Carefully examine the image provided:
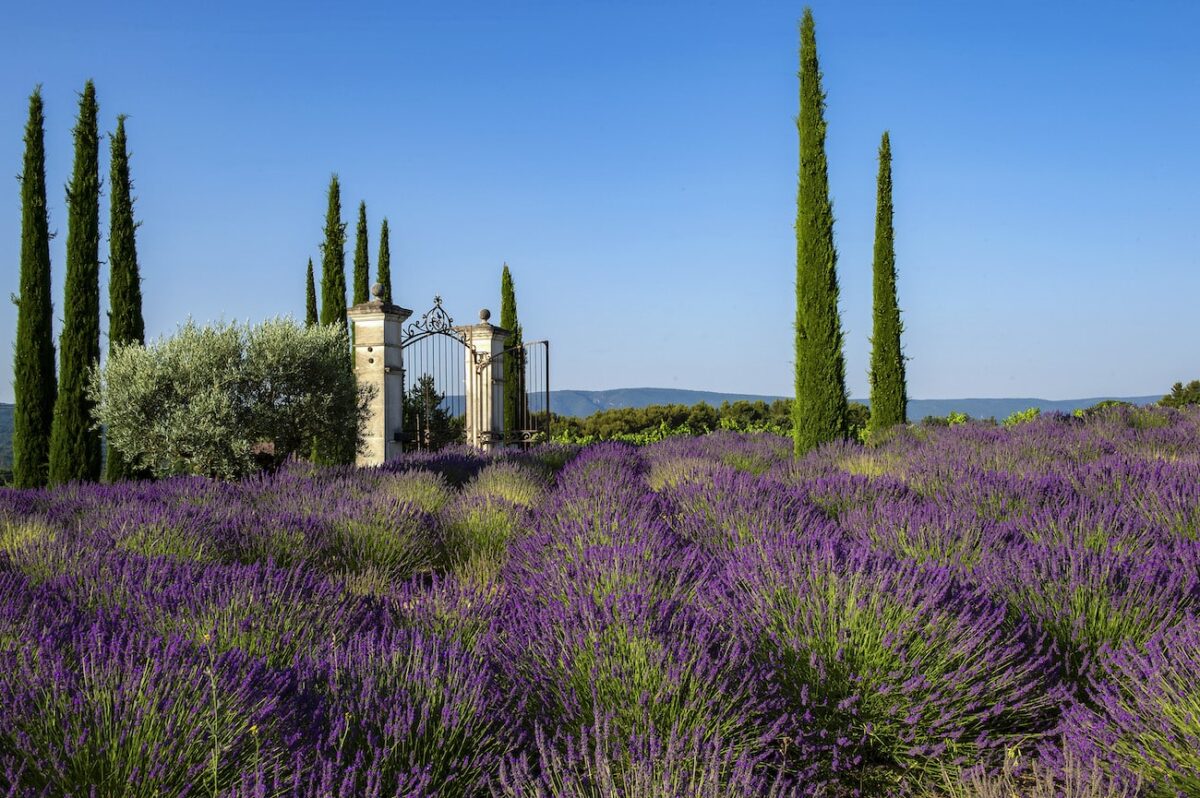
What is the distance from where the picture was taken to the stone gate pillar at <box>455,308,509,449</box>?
49.5 ft

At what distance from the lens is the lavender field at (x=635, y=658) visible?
6.83 feet

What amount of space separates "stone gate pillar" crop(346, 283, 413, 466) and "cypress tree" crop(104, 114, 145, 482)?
344 centimetres

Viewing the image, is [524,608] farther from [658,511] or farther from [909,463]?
[909,463]

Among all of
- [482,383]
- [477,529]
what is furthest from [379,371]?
[477,529]

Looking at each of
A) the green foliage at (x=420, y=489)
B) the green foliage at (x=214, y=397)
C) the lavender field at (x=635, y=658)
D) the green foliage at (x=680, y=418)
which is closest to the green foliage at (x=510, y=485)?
the green foliage at (x=420, y=489)

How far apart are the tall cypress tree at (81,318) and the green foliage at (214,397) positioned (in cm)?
290

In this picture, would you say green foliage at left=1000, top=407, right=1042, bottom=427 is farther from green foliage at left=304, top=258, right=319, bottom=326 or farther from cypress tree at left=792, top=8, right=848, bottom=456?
green foliage at left=304, top=258, right=319, bottom=326

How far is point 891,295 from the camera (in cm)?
1623

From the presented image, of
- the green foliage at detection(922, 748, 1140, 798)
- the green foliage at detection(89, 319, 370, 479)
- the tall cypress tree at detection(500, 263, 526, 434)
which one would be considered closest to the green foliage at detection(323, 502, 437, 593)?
Answer: the green foliage at detection(922, 748, 1140, 798)

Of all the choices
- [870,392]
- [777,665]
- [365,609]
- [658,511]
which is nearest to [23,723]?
[365,609]

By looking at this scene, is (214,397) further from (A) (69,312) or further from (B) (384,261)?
(B) (384,261)

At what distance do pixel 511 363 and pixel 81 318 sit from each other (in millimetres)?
8725

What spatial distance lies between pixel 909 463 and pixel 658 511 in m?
3.00

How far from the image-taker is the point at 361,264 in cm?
2002
